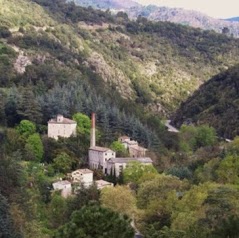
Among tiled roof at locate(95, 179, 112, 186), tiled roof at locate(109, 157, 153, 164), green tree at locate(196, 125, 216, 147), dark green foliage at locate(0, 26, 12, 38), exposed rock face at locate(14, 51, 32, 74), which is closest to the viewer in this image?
tiled roof at locate(95, 179, 112, 186)

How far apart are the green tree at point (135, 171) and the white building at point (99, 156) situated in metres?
3.66

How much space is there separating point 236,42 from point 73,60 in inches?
3133

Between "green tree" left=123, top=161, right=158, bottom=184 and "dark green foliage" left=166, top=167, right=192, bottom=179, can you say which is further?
"green tree" left=123, top=161, right=158, bottom=184

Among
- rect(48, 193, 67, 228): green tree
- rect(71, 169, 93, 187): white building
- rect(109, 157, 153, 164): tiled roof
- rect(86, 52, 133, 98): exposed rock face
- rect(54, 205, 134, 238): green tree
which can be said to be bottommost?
rect(48, 193, 67, 228): green tree

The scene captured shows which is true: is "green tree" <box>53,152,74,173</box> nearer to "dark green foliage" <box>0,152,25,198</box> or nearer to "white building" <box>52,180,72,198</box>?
"white building" <box>52,180,72,198</box>

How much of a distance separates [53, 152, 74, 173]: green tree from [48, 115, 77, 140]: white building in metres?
4.95

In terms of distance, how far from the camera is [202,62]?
162500 millimetres

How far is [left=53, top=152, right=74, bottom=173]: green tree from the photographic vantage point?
56750mm

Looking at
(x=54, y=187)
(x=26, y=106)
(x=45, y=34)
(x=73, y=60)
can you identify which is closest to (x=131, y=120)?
(x=26, y=106)

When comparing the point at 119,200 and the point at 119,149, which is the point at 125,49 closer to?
the point at 119,149

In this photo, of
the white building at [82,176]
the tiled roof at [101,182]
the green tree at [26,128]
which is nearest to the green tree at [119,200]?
the tiled roof at [101,182]

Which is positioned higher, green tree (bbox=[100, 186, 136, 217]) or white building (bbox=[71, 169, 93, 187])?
green tree (bbox=[100, 186, 136, 217])

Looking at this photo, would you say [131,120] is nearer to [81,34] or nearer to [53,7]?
[81,34]

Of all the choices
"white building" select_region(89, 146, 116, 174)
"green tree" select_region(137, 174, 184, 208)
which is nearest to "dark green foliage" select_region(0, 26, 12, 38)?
"white building" select_region(89, 146, 116, 174)
